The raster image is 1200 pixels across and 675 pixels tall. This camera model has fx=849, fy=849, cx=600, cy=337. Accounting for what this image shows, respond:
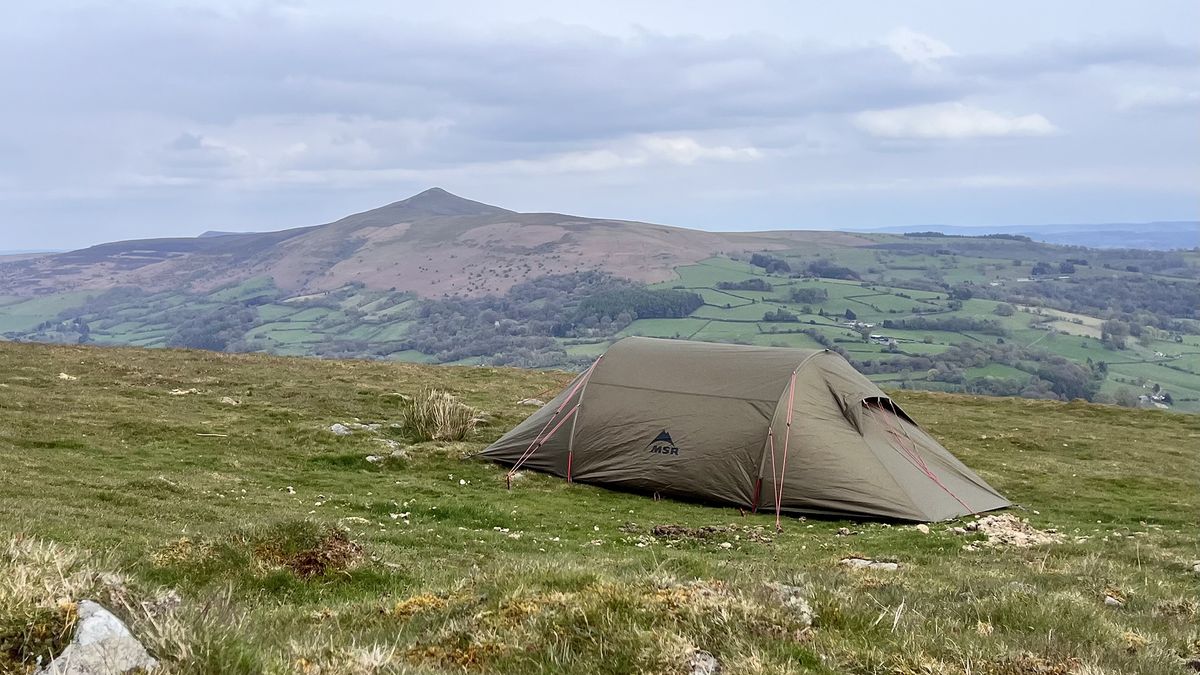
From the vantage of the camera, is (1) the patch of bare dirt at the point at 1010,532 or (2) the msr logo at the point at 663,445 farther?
(2) the msr logo at the point at 663,445

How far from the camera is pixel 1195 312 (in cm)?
15012

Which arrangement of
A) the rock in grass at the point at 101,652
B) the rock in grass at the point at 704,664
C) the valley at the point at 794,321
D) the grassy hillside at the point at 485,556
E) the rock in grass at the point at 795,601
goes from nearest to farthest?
the rock in grass at the point at 101,652 < the rock in grass at the point at 704,664 < the grassy hillside at the point at 485,556 < the rock in grass at the point at 795,601 < the valley at the point at 794,321

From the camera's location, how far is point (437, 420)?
77.6 ft

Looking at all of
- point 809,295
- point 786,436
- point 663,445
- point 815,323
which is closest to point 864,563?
point 786,436

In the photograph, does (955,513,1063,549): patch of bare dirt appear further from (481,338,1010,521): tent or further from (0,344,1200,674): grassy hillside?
(481,338,1010,521): tent

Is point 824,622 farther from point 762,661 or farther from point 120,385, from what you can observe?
point 120,385

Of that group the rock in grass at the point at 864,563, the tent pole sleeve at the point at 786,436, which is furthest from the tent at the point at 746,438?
the rock in grass at the point at 864,563

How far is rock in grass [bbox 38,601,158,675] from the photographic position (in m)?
4.41

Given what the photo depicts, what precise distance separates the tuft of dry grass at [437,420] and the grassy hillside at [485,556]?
2.29 ft

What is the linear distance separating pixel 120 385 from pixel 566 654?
29292mm

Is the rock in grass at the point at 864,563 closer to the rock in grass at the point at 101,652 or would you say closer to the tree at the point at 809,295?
the rock in grass at the point at 101,652

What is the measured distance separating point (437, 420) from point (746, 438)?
9.21m

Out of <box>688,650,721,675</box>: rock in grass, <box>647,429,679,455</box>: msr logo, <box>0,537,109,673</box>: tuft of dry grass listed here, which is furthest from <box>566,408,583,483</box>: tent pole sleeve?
<box>0,537,109,673</box>: tuft of dry grass

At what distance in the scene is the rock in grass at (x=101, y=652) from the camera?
441cm
